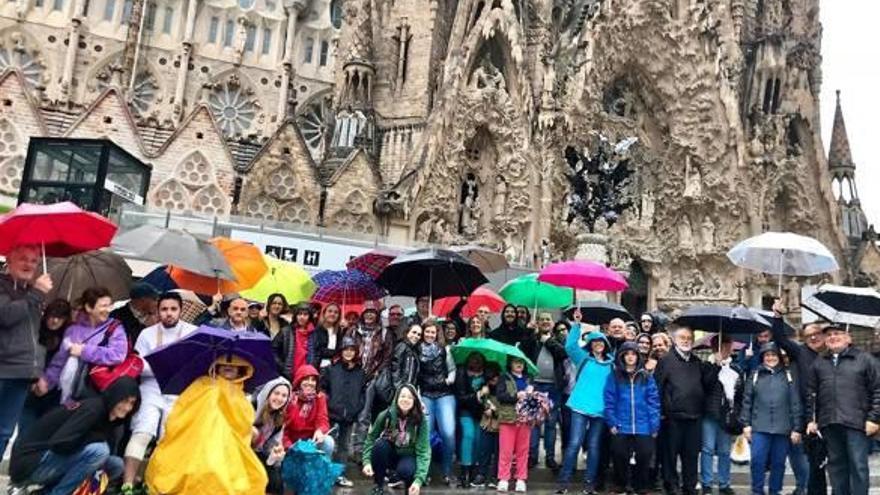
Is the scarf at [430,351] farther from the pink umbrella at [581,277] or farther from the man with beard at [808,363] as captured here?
the man with beard at [808,363]

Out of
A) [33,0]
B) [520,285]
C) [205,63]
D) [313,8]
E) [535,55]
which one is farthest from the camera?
[313,8]

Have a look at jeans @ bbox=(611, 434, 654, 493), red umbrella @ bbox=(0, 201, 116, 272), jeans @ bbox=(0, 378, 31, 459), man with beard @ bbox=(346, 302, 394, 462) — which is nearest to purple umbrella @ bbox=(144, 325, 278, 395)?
jeans @ bbox=(0, 378, 31, 459)

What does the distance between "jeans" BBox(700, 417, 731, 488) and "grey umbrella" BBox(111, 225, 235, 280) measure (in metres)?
5.15

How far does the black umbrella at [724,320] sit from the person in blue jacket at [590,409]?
1.22m

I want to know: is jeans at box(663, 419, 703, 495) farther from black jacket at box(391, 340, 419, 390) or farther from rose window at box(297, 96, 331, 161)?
rose window at box(297, 96, 331, 161)

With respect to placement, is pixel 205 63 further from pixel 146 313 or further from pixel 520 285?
pixel 146 313

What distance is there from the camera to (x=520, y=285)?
9789 millimetres

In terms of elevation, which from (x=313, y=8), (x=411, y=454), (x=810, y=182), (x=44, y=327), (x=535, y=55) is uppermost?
(x=313, y=8)

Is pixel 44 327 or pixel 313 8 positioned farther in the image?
pixel 313 8

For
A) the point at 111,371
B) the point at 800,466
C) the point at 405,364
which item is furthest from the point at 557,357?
the point at 111,371

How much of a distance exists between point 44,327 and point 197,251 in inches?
87.7

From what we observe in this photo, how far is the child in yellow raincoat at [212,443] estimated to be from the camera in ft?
15.4

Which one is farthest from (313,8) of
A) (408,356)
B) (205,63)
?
(408,356)

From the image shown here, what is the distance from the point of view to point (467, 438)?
265 inches
